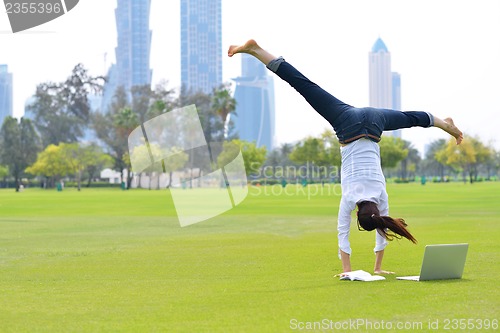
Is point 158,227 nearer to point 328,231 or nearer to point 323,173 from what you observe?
point 328,231

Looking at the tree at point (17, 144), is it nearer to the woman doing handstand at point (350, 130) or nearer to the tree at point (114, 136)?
the tree at point (114, 136)

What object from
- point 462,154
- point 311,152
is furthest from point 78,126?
point 462,154

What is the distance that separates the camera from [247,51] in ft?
37.1

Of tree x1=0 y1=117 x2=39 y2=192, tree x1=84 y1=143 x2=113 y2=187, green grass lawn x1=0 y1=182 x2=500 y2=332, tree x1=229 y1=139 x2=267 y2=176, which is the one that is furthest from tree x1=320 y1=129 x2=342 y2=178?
green grass lawn x1=0 y1=182 x2=500 y2=332

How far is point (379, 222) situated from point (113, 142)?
157864 mm

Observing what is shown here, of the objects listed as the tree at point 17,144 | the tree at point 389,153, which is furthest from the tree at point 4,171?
the tree at point 389,153

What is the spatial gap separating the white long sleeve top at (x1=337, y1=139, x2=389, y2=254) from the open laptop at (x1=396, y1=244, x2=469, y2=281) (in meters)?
0.93

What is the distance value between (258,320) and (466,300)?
255cm

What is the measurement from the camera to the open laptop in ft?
35.1

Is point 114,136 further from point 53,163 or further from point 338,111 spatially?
point 338,111

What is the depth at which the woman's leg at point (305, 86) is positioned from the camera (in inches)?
446

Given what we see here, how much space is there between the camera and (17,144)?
156 metres

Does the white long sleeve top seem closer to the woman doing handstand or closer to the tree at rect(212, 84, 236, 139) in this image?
the woman doing handstand

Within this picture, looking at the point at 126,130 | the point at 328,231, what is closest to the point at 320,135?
the point at 126,130
